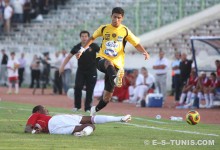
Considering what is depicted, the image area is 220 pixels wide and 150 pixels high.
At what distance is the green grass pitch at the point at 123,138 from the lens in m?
13.4

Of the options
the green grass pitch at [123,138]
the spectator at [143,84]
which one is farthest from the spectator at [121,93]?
the green grass pitch at [123,138]

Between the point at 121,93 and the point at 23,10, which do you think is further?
the point at 23,10

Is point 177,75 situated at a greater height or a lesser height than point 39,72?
greater

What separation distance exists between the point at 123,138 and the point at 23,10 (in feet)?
109

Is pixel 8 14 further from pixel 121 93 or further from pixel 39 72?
pixel 121 93

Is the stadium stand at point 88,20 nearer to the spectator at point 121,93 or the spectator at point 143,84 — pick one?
the spectator at point 121,93

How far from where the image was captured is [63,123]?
14859 mm

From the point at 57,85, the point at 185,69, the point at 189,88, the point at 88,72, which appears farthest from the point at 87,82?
the point at 57,85

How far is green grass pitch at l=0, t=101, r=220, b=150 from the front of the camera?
13445mm

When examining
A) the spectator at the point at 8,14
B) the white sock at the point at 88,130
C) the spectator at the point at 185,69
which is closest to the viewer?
the white sock at the point at 88,130

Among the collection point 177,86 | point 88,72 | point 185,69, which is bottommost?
point 177,86

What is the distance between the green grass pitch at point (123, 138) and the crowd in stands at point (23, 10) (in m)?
28.5

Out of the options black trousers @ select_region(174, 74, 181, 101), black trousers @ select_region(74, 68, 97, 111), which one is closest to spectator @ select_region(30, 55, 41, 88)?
black trousers @ select_region(174, 74, 181, 101)

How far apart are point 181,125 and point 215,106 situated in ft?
33.6
